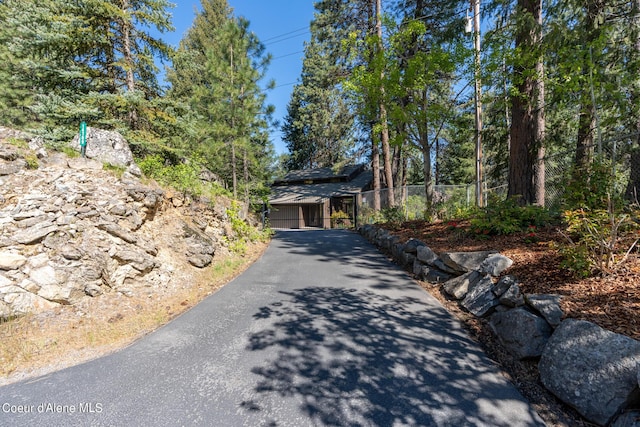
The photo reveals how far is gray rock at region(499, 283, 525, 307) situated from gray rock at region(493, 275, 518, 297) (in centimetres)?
7

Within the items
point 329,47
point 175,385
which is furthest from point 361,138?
point 175,385

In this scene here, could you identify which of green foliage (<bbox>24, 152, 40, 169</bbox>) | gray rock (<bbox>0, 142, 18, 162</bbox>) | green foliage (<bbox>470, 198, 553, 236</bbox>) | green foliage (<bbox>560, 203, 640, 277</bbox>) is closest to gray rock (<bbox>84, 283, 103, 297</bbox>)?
green foliage (<bbox>24, 152, 40, 169</bbox>)

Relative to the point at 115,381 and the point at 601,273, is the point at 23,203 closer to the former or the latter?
the point at 115,381

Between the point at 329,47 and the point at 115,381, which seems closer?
the point at 115,381

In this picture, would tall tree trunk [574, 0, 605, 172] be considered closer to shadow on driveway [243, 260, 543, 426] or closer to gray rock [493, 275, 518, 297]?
gray rock [493, 275, 518, 297]

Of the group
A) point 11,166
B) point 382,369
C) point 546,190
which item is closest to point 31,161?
point 11,166

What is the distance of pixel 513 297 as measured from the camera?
10.2 ft

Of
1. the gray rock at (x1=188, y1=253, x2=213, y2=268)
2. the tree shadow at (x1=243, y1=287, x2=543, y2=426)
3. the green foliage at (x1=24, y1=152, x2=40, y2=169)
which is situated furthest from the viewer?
the gray rock at (x1=188, y1=253, x2=213, y2=268)

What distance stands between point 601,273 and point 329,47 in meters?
15.8

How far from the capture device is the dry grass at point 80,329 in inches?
116

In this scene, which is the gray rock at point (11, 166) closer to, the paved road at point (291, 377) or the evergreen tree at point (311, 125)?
the paved road at point (291, 377)

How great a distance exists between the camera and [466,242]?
5.44 m

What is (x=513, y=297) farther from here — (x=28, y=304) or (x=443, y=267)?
(x=28, y=304)

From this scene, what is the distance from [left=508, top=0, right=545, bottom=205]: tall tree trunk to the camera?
5.97 metres
